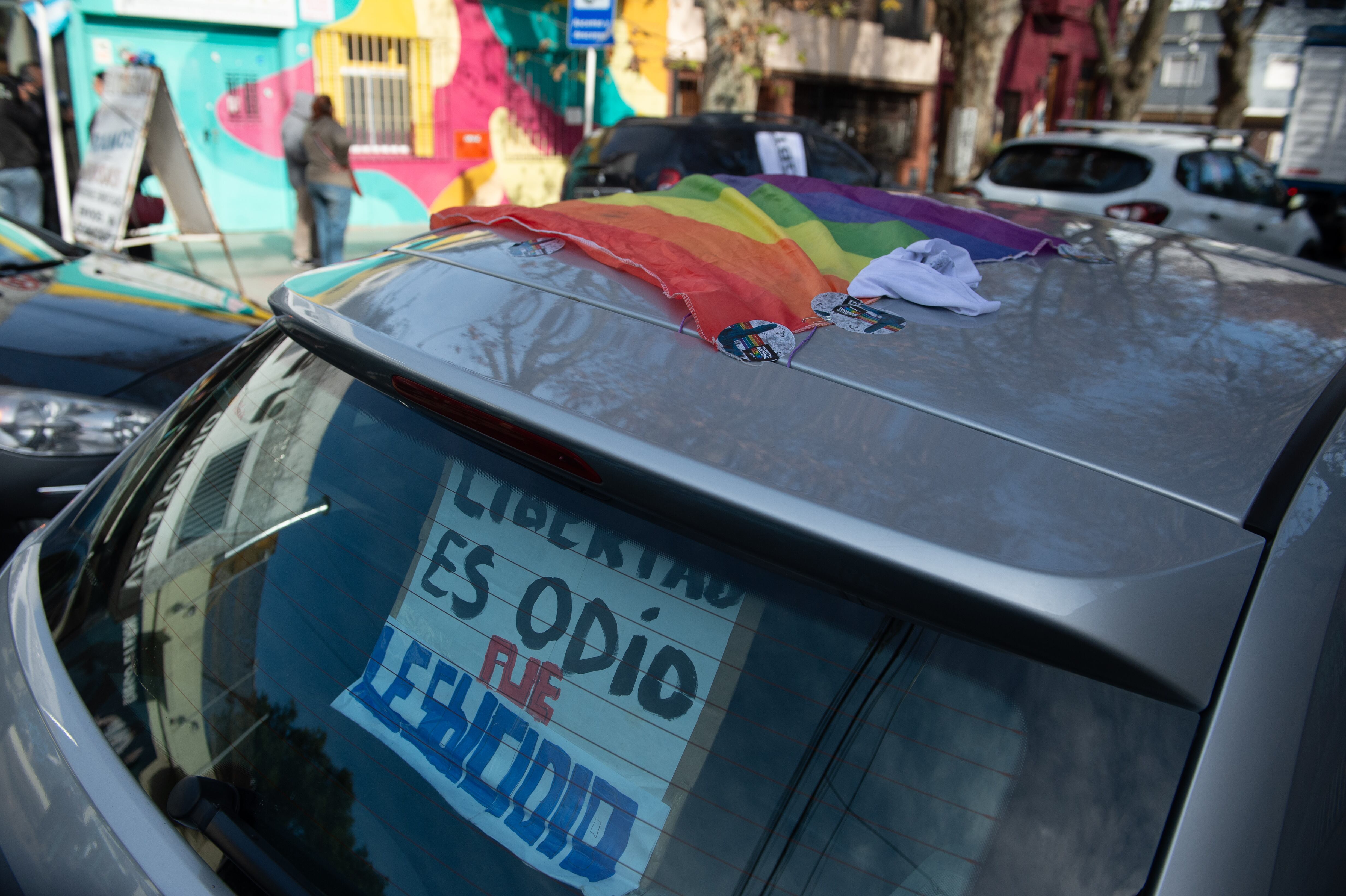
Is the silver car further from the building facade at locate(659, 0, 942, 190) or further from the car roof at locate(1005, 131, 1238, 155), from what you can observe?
the building facade at locate(659, 0, 942, 190)

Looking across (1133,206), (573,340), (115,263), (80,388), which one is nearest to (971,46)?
(1133,206)

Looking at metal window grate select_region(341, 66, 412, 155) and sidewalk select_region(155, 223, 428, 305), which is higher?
metal window grate select_region(341, 66, 412, 155)

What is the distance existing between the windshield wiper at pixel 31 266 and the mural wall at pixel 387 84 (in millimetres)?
6699

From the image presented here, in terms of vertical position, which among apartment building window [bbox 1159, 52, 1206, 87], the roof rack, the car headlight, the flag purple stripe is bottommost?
the car headlight

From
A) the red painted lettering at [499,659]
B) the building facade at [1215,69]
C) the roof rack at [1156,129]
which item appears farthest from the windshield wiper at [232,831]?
the building facade at [1215,69]

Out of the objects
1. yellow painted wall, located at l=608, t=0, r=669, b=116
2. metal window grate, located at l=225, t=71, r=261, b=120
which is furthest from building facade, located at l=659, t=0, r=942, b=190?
metal window grate, located at l=225, t=71, r=261, b=120

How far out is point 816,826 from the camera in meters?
1.06

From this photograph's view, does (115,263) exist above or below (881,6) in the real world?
below

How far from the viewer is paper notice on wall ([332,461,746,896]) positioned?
1131mm

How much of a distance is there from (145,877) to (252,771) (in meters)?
0.18

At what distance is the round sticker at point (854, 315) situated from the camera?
1.40 m

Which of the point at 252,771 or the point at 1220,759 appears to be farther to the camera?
the point at 252,771

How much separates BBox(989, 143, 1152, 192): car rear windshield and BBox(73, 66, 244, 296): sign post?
283 inches

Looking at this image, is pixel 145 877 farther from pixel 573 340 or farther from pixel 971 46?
pixel 971 46
